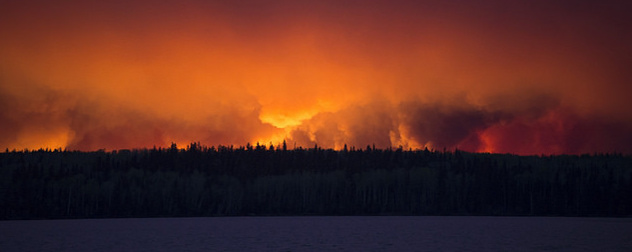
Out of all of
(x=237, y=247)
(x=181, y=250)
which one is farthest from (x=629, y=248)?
(x=181, y=250)

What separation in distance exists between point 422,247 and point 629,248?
27746mm

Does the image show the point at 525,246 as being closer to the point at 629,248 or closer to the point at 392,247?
the point at 629,248

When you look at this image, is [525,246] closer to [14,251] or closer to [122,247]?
[122,247]

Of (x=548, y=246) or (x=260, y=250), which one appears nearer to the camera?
(x=260, y=250)

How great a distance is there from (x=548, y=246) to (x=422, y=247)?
18.6 m

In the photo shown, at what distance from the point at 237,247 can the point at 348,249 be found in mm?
16021

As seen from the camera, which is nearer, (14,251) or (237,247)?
(14,251)

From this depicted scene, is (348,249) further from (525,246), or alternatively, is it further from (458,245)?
(525,246)

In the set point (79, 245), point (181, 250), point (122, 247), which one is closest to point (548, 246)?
point (181, 250)

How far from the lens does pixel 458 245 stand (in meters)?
85.0

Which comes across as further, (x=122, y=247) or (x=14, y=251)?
(x=122, y=247)

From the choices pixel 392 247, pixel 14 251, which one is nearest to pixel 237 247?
pixel 392 247

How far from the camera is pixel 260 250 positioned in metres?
75.4

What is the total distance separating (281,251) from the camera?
73.3 metres
